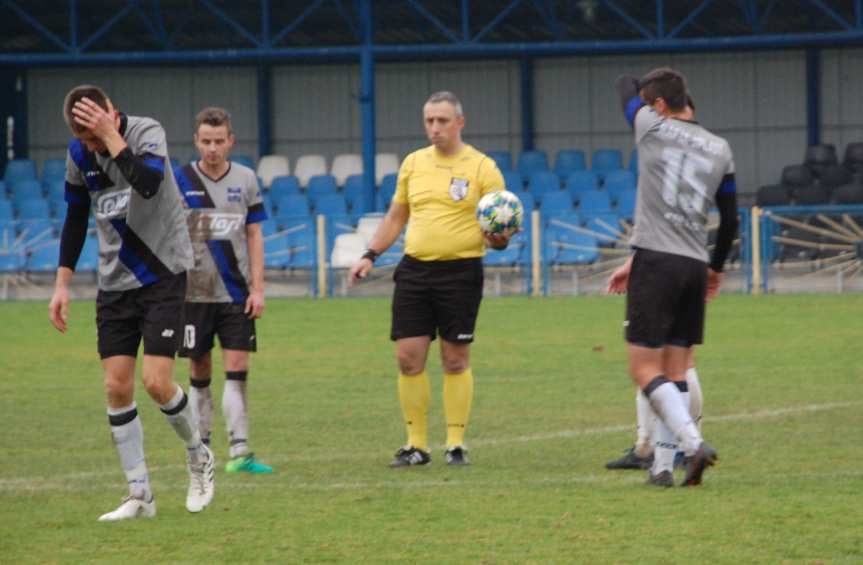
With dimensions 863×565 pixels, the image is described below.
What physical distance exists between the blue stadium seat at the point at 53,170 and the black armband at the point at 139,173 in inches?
1087

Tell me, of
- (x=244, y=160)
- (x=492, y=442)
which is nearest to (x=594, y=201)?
(x=244, y=160)

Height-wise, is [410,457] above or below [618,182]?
below

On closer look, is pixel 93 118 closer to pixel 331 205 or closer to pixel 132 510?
A: pixel 132 510

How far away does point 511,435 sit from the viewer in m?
10.2

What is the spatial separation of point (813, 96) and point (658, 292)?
1104 inches

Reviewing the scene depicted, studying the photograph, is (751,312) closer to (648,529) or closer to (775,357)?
(775,357)

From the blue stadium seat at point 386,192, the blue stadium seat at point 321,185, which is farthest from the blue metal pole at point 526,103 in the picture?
the blue stadium seat at point 321,185

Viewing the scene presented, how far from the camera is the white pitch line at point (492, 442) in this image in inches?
328

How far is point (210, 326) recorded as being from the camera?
9.05 m

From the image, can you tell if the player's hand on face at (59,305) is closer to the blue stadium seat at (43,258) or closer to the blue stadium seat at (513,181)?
the blue stadium seat at (43,258)

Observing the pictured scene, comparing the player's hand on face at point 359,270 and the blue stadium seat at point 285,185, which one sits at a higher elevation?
the blue stadium seat at point 285,185

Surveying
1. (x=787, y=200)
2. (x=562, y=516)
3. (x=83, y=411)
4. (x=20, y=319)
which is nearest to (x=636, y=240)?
(x=562, y=516)

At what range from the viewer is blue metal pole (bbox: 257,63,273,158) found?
36719 millimetres

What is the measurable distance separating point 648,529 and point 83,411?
19.6 ft
